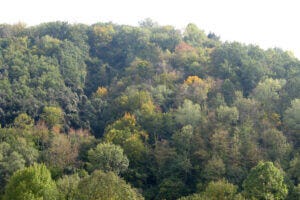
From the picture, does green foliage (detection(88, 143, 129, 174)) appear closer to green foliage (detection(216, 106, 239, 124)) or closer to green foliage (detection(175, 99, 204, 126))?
green foliage (detection(175, 99, 204, 126))

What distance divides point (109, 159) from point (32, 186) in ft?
55.4

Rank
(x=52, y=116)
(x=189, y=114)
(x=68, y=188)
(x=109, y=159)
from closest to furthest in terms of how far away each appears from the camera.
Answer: (x=68, y=188) → (x=109, y=159) → (x=189, y=114) → (x=52, y=116)

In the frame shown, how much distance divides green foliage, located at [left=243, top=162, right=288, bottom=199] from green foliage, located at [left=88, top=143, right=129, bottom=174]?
738 inches

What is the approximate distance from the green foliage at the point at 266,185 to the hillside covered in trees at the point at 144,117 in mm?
117

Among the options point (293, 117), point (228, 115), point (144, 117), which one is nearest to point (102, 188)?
point (228, 115)

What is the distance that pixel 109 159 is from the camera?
58125 mm

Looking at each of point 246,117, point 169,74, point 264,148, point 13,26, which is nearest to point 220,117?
point 246,117

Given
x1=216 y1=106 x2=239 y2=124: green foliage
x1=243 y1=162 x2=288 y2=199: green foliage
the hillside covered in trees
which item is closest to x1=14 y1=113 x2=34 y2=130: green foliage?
the hillside covered in trees

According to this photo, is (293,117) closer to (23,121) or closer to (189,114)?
(189,114)

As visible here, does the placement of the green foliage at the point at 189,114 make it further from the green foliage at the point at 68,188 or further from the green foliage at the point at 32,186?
the green foliage at the point at 32,186

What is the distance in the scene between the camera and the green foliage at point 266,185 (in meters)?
45.2

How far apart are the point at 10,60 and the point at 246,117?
50.0 metres

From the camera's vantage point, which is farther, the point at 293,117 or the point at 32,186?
the point at 293,117

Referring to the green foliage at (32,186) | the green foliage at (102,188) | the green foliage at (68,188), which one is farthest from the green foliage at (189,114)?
the green foliage at (32,186)
